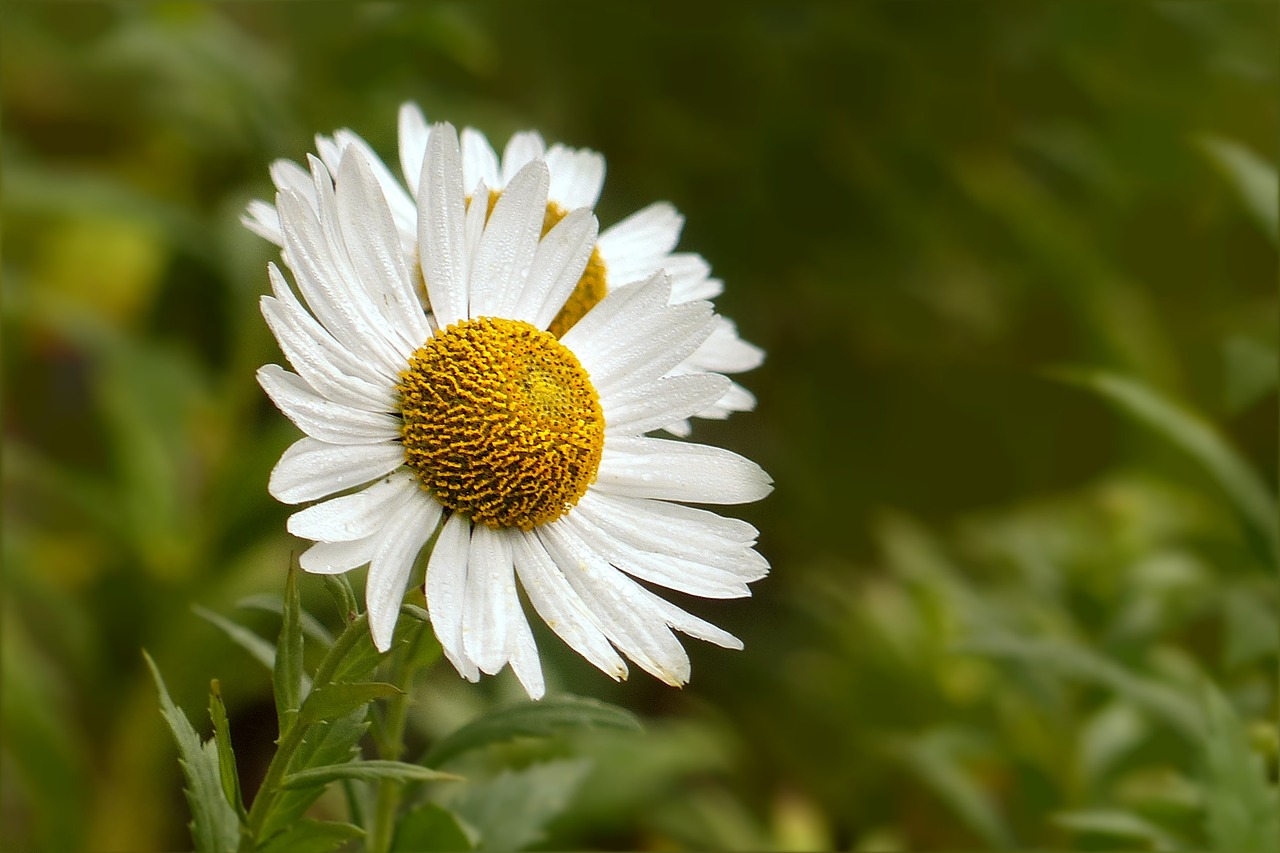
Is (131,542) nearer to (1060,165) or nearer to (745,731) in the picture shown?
(745,731)

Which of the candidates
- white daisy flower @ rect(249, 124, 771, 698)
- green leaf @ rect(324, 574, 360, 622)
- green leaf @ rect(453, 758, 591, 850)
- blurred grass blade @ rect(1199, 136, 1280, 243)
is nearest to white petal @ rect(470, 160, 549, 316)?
white daisy flower @ rect(249, 124, 771, 698)

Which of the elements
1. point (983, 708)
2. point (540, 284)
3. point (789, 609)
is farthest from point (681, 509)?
point (789, 609)

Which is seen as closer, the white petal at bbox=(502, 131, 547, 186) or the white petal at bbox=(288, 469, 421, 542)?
the white petal at bbox=(288, 469, 421, 542)

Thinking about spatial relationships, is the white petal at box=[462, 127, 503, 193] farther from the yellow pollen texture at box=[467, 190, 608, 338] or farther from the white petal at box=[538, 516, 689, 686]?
the white petal at box=[538, 516, 689, 686]

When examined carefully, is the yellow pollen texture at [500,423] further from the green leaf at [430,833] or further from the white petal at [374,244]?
the green leaf at [430,833]

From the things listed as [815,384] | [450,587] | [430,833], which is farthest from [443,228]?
[815,384]

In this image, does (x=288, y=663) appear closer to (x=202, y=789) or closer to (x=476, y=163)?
(x=202, y=789)
